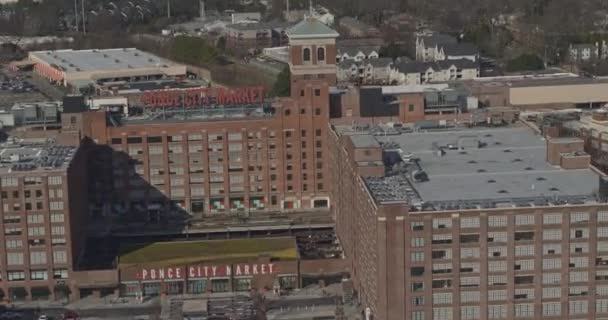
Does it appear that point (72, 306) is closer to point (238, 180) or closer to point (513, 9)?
point (238, 180)

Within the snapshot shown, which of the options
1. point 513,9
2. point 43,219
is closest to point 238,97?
point 43,219

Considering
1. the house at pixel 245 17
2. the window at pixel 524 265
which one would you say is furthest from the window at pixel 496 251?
the house at pixel 245 17

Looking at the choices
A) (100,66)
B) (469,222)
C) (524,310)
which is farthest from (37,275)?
(100,66)

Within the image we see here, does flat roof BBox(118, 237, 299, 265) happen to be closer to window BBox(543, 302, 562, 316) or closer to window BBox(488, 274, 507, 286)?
window BBox(488, 274, 507, 286)

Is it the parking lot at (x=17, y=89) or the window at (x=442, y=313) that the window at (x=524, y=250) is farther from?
the parking lot at (x=17, y=89)

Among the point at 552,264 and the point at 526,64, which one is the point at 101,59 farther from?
the point at 552,264

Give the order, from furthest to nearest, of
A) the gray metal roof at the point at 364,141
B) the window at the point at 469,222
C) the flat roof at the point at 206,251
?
the flat roof at the point at 206,251 < the gray metal roof at the point at 364,141 < the window at the point at 469,222
